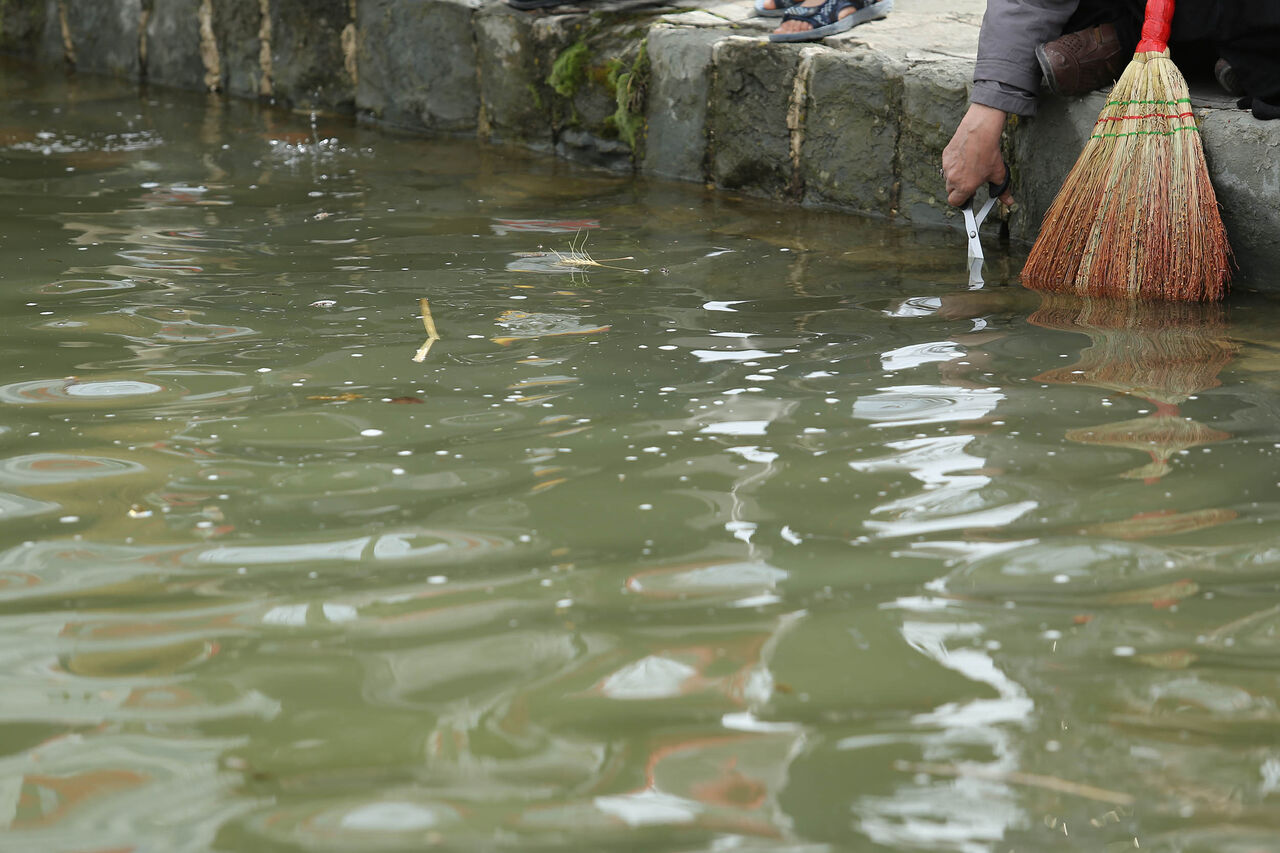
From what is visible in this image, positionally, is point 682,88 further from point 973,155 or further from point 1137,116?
point 1137,116

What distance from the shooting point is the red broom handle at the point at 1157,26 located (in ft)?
11.1

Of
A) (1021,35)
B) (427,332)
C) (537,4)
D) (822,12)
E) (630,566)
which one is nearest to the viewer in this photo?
(630,566)

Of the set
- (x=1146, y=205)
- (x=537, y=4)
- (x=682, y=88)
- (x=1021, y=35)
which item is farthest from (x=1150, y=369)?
(x=537, y=4)

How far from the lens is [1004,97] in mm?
3615

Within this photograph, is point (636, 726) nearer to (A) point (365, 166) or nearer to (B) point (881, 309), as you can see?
(B) point (881, 309)

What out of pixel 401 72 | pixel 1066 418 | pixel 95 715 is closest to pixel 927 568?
pixel 1066 418

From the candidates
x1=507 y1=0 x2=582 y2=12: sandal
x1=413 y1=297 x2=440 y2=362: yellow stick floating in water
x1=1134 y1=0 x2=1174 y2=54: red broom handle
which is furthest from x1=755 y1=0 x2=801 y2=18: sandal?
x1=413 y1=297 x2=440 y2=362: yellow stick floating in water

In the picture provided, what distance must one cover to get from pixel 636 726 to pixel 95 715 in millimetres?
647

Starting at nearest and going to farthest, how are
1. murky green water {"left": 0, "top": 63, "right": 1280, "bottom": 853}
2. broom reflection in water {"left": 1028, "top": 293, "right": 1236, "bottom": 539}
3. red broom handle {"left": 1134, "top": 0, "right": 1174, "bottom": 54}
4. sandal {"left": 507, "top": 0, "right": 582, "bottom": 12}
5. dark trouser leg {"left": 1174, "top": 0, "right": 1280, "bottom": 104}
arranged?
murky green water {"left": 0, "top": 63, "right": 1280, "bottom": 853} → broom reflection in water {"left": 1028, "top": 293, "right": 1236, "bottom": 539} → dark trouser leg {"left": 1174, "top": 0, "right": 1280, "bottom": 104} → red broom handle {"left": 1134, "top": 0, "right": 1174, "bottom": 54} → sandal {"left": 507, "top": 0, "right": 582, "bottom": 12}

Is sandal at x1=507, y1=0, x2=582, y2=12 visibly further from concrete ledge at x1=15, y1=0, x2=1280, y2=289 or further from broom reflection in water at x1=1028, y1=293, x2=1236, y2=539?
broom reflection in water at x1=1028, y1=293, x2=1236, y2=539

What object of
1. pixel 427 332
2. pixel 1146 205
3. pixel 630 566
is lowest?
pixel 630 566

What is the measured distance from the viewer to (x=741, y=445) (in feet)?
7.61

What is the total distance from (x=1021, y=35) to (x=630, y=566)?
236cm

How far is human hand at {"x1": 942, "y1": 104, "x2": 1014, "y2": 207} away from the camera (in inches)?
143
